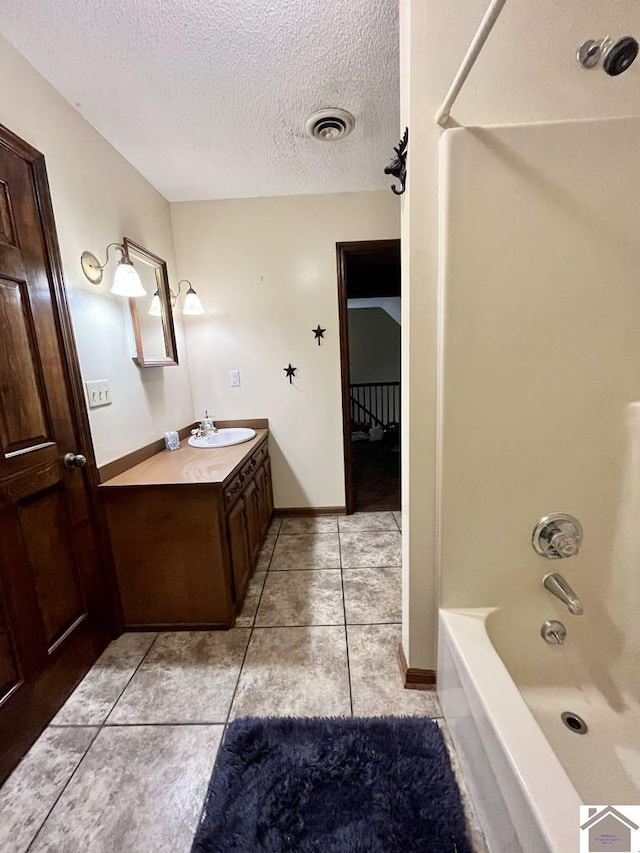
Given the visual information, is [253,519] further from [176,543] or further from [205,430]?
[205,430]

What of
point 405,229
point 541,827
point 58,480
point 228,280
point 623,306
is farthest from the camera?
point 228,280

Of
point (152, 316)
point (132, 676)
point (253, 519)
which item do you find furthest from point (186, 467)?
point (152, 316)

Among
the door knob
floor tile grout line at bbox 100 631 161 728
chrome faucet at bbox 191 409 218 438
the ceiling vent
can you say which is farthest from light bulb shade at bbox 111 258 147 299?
floor tile grout line at bbox 100 631 161 728

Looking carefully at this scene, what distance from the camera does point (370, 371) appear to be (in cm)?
714

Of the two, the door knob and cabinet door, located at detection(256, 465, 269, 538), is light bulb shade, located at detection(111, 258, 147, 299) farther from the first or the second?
cabinet door, located at detection(256, 465, 269, 538)

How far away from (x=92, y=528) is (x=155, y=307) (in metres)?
1.41

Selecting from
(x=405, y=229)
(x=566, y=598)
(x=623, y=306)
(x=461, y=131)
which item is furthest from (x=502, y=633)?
(x=461, y=131)

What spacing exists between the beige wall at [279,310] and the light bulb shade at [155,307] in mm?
416

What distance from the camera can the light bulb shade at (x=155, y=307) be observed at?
2.19 meters

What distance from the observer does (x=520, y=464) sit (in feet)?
3.72

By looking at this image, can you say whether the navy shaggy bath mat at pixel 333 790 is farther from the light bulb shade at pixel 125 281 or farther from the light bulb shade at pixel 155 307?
the light bulb shade at pixel 155 307

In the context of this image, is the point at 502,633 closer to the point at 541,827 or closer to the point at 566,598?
the point at 566,598

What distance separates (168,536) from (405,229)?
169 centimetres

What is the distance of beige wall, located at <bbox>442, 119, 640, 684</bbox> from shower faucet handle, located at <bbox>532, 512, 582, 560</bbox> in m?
0.03
